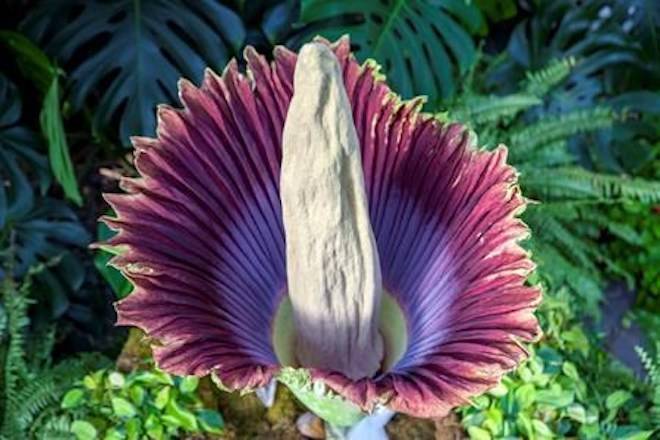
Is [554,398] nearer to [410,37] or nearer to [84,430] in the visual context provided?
[84,430]

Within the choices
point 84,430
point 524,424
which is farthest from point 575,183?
point 84,430

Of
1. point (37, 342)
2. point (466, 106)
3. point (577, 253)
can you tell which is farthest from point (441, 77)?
point (37, 342)

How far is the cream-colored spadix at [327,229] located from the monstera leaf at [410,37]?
74 centimetres

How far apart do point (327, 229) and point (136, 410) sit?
36 cm

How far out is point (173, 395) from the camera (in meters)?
1.03

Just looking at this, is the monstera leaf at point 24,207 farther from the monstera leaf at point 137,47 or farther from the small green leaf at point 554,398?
the small green leaf at point 554,398

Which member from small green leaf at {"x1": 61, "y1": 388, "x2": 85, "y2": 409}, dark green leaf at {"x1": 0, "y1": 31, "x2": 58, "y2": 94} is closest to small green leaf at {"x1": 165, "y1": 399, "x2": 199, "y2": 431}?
small green leaf at {"x1": 61, "y1": 388, "x2": 85, "y2": 409}

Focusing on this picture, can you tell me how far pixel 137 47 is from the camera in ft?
4.93

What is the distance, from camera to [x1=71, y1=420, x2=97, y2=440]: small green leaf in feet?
3.35

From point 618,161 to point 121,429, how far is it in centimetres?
113

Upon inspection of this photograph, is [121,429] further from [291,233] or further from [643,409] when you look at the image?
[643,409]

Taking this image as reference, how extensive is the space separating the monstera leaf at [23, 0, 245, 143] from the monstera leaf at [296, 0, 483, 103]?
14cm

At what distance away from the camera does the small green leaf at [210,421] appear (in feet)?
3.34

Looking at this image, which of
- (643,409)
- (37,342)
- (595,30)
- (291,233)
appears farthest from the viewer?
(595,30)
